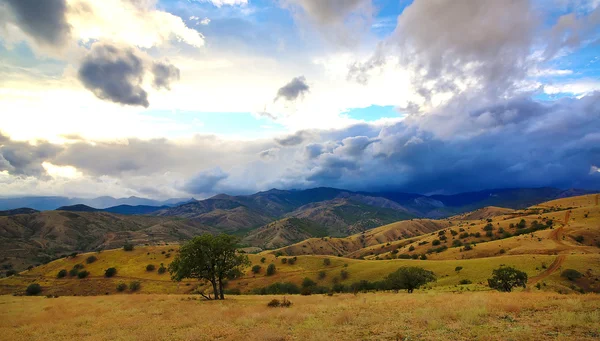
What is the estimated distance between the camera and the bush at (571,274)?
2430 inches

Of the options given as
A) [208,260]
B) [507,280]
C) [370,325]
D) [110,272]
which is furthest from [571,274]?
[110,272]

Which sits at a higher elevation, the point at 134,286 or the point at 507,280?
the point at 507,280

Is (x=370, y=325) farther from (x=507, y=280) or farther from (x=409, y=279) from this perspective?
(x=409, y=279)

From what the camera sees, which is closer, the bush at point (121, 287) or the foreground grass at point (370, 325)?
the foreground grass at point (370, 325)

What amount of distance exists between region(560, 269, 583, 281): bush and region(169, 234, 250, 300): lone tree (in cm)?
6547

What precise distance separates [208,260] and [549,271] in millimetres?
72654

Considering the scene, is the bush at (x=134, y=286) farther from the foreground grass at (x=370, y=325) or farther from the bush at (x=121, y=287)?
the foreground grass at (x=370, y=325)

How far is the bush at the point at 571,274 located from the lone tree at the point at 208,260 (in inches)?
2578

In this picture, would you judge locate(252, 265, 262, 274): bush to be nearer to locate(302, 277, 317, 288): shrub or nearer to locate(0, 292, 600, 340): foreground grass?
locate(302, 277, 317, 288): shrub

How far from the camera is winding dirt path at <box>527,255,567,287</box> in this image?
61263mm

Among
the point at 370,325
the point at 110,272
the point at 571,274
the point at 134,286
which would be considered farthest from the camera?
the point at 110,272

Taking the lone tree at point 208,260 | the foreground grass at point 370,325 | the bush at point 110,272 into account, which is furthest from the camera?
the bush at point 110,272

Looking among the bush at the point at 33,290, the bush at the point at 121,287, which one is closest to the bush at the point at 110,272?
the bush at the point at 121,287

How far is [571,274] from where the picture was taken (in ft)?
204
